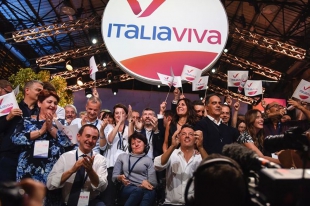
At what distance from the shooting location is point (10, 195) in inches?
34.6

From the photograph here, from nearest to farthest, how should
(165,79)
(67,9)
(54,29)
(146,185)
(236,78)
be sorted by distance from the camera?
(146,185), (165,79), (236,78), (67,9), (54,29)

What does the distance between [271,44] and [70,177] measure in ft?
32.5

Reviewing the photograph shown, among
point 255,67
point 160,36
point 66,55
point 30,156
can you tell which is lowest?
point 30,156

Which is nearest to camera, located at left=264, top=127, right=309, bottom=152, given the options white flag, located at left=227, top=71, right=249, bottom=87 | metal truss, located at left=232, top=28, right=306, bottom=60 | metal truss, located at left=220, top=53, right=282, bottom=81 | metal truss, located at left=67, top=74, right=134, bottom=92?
white flag, located at left=227, top=71, right=249, bottom=87

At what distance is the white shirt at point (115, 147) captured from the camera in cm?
450

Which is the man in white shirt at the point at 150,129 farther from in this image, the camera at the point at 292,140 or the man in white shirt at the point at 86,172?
the camera at the point at 292,140

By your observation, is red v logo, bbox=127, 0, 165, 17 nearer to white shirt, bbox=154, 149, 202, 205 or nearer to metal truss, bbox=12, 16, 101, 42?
white shirt, bbox=154, 149, 202, 205

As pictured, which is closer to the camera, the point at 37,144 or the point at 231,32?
the point at 37,144

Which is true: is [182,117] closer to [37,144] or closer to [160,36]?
[160,36]

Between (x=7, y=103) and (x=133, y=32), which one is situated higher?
(x=133, y=32)

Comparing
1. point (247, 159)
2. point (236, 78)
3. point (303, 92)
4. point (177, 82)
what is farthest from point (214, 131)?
point (236, 78)

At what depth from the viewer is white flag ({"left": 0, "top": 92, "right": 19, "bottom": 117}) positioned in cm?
323

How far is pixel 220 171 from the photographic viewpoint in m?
1.06

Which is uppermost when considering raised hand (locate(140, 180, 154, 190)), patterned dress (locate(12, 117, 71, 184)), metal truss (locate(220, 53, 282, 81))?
metal truss (locate(220, 53, 282, 81))
